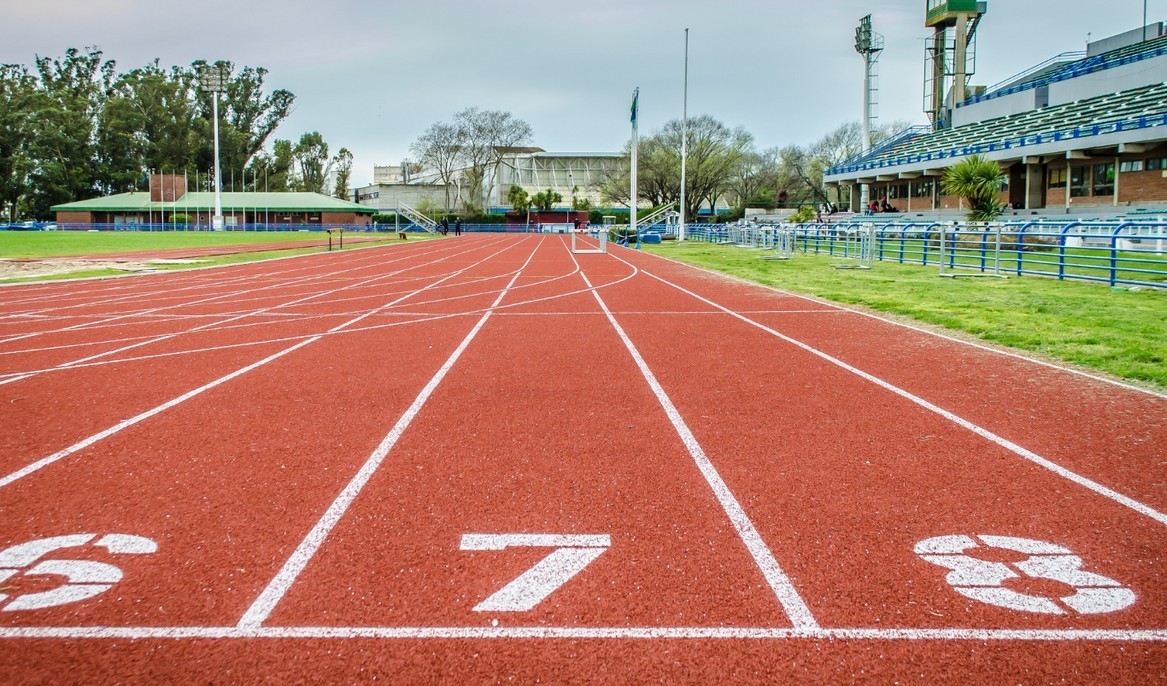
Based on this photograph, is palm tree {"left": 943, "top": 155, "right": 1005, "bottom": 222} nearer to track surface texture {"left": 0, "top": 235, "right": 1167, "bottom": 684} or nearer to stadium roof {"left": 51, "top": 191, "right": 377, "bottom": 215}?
track surface texture {"left": 0, "top": 235, "right": 1167, "bottom": 684}

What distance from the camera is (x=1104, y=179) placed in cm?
4016

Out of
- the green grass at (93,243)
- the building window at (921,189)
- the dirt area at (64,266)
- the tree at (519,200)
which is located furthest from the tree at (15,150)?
the building window at (921,189)

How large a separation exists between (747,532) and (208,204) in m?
89.0

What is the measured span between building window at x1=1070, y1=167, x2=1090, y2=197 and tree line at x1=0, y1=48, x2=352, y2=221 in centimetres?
8672

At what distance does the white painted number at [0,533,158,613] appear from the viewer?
3549 millimetres

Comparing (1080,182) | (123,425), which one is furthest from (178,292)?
(1080,182)

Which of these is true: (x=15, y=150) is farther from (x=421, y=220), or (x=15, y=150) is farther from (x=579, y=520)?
(x=579, y=520)

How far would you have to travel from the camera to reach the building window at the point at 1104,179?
3969 centimetres

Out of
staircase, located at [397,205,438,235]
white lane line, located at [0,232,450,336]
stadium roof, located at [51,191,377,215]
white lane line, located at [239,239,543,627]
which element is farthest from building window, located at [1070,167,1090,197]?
stadium roof, located at [51,191,377,215]

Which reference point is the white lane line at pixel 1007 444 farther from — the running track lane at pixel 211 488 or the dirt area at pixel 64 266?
the dirt area at pixel 64 266

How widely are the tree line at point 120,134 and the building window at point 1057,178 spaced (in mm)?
85348

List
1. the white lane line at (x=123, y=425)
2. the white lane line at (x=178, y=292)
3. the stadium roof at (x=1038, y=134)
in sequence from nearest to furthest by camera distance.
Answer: the white lane line at (x=123, y=425) → the white lane line at (x=178, y=292) → the stadium roof at (x=1038, y=134)

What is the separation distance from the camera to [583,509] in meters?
4.65

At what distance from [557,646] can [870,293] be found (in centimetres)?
1475
